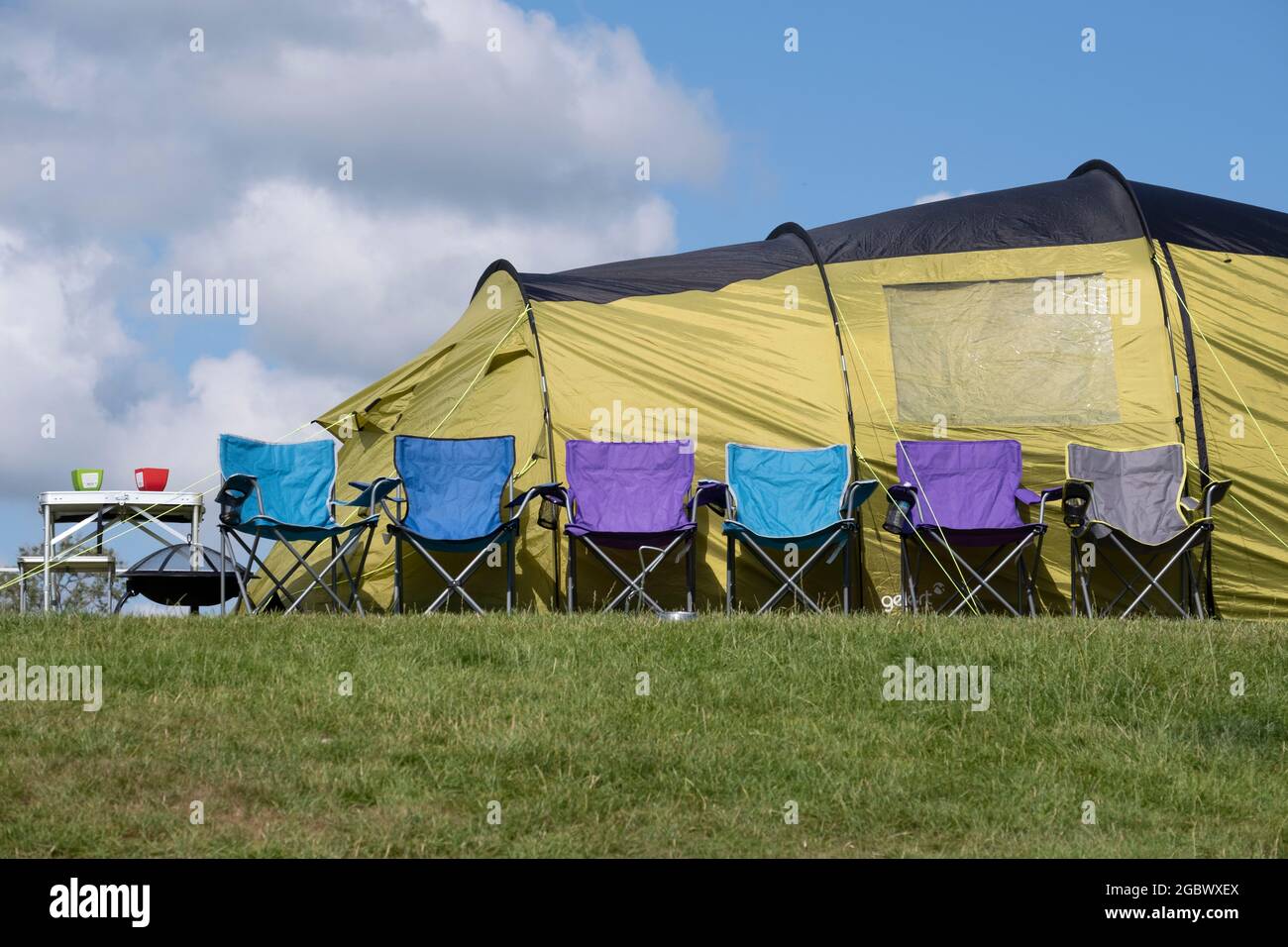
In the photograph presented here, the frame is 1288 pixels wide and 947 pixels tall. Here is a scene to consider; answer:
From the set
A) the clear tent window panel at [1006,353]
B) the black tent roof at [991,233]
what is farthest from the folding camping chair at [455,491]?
the clear tent window panel at [1006,353]

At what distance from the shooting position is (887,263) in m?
7.75

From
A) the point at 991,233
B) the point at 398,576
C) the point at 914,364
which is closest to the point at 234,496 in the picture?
the point at 398,576

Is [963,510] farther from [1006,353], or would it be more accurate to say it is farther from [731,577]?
[731,577]

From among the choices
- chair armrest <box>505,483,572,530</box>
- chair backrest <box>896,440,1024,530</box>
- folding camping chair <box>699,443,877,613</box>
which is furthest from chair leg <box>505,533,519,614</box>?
chair backrest <box>896,440,1024,530</box>

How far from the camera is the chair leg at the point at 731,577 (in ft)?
21.9

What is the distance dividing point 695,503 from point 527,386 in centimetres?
123

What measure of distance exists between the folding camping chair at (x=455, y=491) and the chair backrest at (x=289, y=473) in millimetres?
363

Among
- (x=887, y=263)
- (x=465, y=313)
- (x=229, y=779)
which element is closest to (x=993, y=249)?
(x=887, y=263)

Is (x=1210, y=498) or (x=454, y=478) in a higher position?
(x=454, y=478)

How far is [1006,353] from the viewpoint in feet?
24.4

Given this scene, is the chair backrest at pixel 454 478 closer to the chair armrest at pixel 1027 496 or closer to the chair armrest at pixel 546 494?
the chair armrest at pixel 546 494

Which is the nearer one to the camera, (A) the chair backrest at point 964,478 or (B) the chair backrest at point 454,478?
(B) the chair backrest at point 454,478

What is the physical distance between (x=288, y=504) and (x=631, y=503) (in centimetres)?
Answer: 173
